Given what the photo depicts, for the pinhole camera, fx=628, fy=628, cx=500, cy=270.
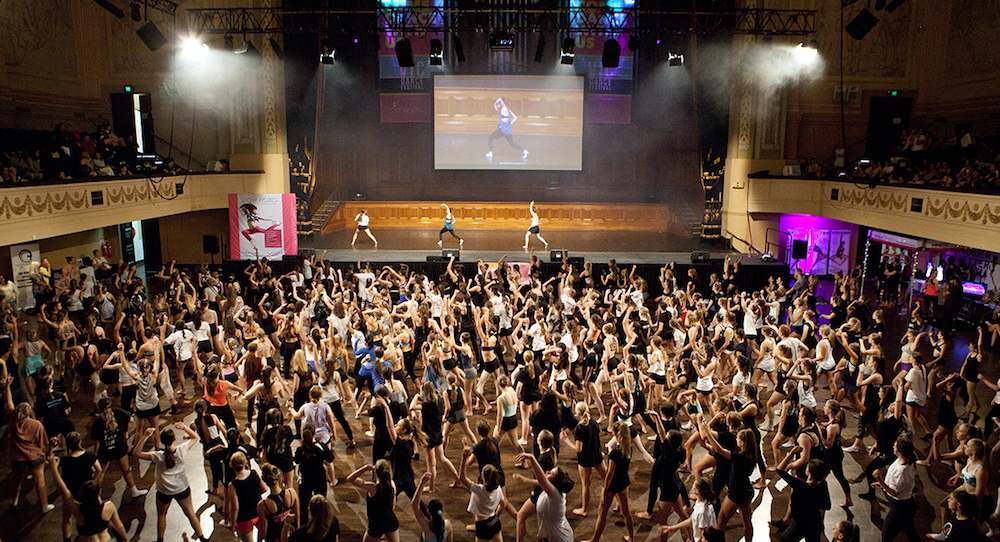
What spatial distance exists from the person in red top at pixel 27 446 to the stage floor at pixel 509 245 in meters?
8.75

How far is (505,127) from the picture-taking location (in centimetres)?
2059

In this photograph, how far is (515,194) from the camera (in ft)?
69.7

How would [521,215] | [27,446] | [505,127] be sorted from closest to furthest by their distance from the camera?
[27,446], [521,215], [505,127]

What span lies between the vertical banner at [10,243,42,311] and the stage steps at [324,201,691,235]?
821 cm

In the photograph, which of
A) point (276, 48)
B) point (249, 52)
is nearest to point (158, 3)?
point (249, 52)

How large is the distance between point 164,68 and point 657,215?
15101 mm

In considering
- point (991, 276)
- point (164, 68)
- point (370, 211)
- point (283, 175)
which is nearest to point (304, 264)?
point (283, 175)

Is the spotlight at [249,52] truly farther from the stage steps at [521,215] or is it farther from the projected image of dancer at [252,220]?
the stage steps at [521,215]

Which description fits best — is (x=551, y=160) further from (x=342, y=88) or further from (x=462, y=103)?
(x=342, y=88)

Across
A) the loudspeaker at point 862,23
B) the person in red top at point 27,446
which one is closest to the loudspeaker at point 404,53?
the loudspeaker at point 862,23

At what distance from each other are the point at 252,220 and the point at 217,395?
873cm

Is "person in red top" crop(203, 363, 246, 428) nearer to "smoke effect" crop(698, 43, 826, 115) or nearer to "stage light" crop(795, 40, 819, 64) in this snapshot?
"smoke effect" crop(698, 43, 826, 115)

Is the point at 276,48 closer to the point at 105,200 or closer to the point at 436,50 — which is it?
the point at 436,50

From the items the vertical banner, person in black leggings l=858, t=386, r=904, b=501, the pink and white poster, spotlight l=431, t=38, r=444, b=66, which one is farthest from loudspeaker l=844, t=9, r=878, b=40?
the vertical banner
